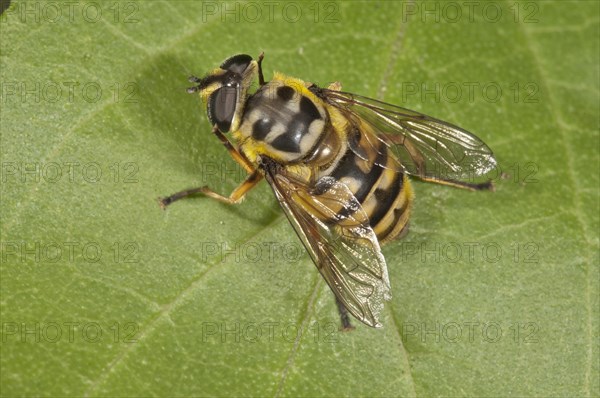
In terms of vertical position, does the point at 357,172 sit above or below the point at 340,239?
above

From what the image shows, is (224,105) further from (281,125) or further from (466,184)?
(466,184)

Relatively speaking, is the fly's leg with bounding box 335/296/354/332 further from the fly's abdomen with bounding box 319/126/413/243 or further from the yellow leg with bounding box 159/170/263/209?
the yellow leg with bounding box 159/170/263/209

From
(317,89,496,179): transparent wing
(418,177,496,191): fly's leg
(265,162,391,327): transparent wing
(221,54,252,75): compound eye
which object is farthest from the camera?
(418,177,496,191): fly's leg

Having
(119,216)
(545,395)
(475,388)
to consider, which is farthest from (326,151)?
(545,395)

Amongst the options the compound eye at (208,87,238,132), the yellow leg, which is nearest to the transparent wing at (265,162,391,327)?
the yellow leg

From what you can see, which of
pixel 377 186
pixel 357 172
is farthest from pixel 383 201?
pixel 357 172

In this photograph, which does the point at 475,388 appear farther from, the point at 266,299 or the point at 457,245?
Answer: the point at 266,299

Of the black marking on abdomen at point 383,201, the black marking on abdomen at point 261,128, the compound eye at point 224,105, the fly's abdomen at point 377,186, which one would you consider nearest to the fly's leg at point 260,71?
the compound eye at point 224,105
